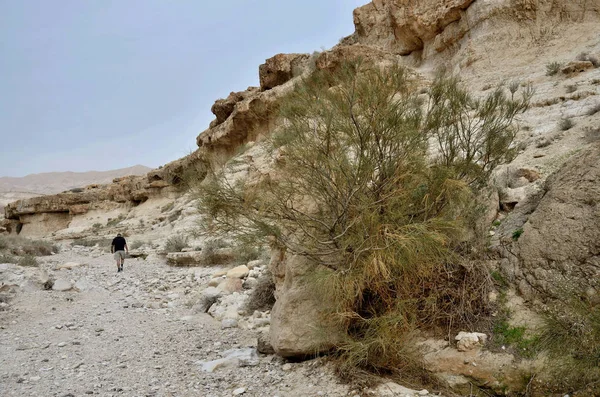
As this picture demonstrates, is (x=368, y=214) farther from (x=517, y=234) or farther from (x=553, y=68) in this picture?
(x=553, y=68)

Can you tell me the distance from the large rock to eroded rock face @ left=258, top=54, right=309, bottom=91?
670 inches

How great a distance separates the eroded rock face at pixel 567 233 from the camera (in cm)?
320

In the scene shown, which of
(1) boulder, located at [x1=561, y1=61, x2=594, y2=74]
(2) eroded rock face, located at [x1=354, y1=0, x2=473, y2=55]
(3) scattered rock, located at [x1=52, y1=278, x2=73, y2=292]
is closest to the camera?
(3) scattered rock, located at [x1=52, y1=278, x2=73, y2=292]

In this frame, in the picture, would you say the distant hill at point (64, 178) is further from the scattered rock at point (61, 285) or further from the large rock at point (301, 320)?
→ the large rock at point (301, 320)

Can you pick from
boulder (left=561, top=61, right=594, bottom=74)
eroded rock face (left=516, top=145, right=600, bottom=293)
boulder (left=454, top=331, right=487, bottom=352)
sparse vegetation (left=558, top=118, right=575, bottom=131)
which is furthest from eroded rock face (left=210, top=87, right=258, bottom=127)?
boulder (left=454, top=331, right=487, bottom=352)

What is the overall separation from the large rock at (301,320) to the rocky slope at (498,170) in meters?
0.01

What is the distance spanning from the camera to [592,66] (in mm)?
12156

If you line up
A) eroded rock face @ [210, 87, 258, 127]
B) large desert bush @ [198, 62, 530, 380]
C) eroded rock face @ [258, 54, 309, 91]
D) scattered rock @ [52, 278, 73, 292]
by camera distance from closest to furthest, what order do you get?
large desert bush @ [198, 62, 530, 380] < scattered rock @ [52, 278, 73, 292] < eroded rock face @ [258, 54, 309, 91] < eroded rock face @ [210, 87, 258, 127]

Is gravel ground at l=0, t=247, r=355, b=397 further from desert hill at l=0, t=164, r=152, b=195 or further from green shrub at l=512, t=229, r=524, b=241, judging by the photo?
desert hill at l=0, t=164, r=152, b=195

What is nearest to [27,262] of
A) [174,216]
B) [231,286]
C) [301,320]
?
[231,286]

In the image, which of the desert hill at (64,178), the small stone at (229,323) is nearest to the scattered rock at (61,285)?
the small stone at (229,323)

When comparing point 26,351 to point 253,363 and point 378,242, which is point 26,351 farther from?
point 378,242

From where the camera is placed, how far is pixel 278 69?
66.1 ft

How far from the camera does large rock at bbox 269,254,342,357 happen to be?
3678 millimetres
